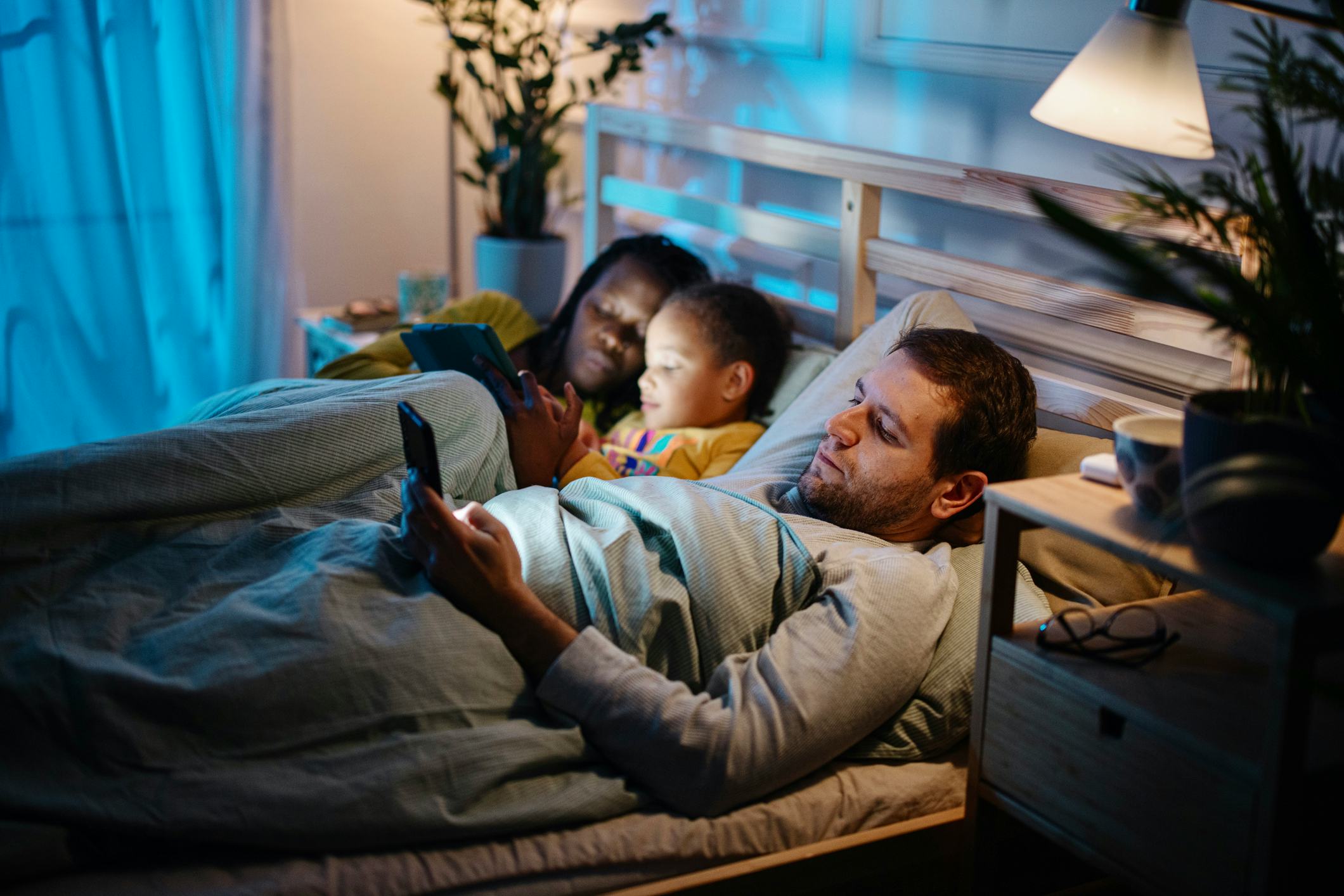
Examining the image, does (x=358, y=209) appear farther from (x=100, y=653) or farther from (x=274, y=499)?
(x=100, y=653)

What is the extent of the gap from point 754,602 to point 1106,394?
2.25 ft

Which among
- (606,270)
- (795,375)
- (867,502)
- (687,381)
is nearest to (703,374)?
(687,381)

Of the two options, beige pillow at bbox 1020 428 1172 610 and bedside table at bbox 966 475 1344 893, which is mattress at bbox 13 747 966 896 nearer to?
bedside table at bbox 966 475 1344 893

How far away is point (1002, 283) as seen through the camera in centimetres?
162

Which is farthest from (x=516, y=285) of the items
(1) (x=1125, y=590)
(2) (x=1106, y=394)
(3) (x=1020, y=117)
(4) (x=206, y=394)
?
(1) (x=1125, y=590)

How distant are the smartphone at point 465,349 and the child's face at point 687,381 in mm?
276

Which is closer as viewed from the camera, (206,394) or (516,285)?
(516,285)

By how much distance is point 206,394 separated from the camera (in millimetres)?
3053

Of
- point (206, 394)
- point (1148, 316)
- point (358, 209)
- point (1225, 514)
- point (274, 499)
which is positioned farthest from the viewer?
point (358, 209)

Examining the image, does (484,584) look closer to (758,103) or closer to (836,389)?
(836,389)

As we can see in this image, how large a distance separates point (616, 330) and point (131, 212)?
1.47 meters

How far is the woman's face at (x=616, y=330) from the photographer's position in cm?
219

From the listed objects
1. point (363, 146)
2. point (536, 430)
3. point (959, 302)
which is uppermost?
point (363, 146)

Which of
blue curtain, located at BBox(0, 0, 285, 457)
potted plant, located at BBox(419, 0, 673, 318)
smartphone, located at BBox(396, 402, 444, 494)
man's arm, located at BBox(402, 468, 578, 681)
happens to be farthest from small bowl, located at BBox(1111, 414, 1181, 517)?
blue curtain, located at BBox(0, 0, 285, 457)
